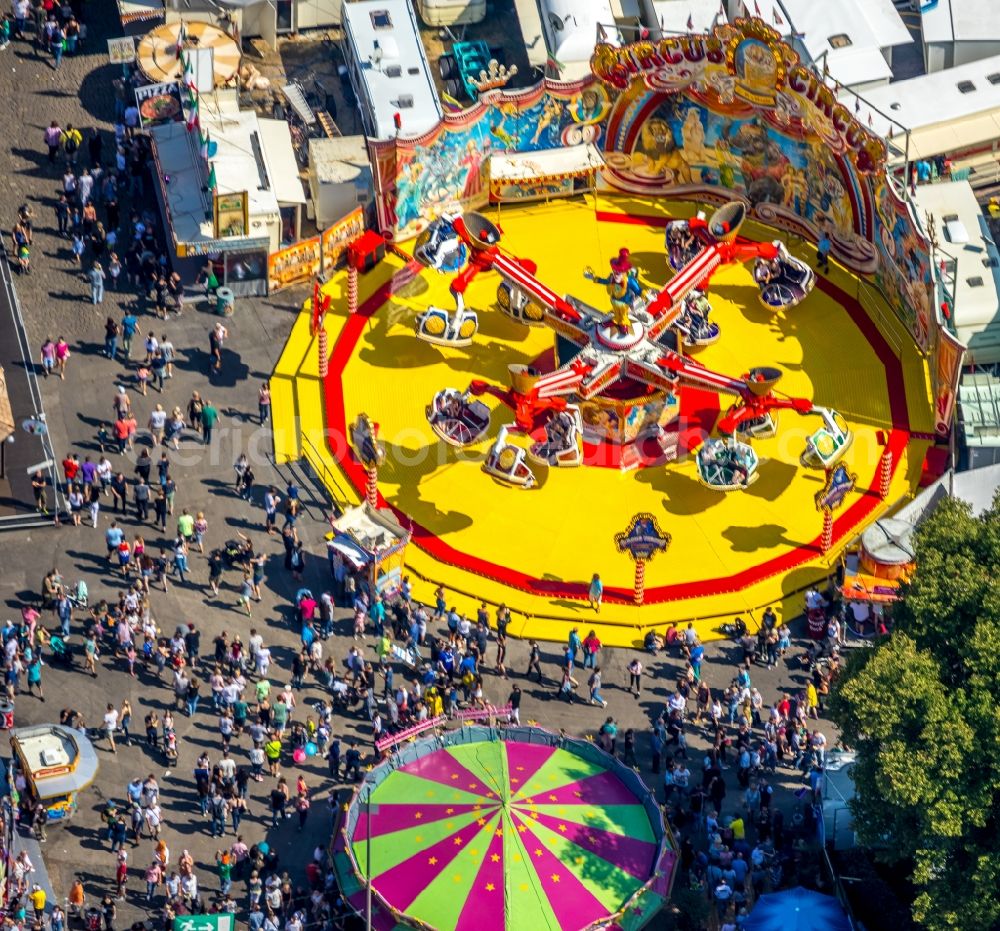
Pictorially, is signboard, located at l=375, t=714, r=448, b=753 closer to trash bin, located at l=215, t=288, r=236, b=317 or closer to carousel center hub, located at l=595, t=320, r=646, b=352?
carousel center hub, located at l=595, t=320, r=646, b=352

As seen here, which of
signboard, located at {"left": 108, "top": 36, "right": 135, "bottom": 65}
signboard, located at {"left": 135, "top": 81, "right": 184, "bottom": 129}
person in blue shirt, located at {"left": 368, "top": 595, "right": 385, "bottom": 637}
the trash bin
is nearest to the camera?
person in blue shirt, located at {"left": 368, "top": 595, "right": 385, "bottom": 637}

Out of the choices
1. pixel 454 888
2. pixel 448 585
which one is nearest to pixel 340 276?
pixel 448 585

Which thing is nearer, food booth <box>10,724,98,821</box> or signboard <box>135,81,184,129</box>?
food booth <box>10,724,98,821</box>

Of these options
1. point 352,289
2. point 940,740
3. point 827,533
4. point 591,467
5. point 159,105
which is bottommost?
point 827,533

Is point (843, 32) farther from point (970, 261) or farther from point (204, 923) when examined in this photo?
point (204, 923)

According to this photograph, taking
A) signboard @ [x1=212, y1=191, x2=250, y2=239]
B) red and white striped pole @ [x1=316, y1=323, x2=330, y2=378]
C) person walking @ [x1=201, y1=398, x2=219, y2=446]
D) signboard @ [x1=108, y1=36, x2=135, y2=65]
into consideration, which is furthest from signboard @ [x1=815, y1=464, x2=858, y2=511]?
signboard @ [x1=108, y1=36, x2=135, y2=65]

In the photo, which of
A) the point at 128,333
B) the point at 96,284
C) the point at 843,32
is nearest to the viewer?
the point at 128,333

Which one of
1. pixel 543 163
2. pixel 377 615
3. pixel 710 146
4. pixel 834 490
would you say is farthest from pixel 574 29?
pixel 377 615

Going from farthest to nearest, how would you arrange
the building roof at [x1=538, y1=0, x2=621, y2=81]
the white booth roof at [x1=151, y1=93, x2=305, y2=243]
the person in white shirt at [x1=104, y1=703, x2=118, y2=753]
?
the building roof at [x1=538, y1=0, x2=621, y2=81] → the white booth roof at [x1=151, y1=93, x2=305, y2=243] → the person in white shirt at [x1=104, y1=703, x2=118, y2=753]
